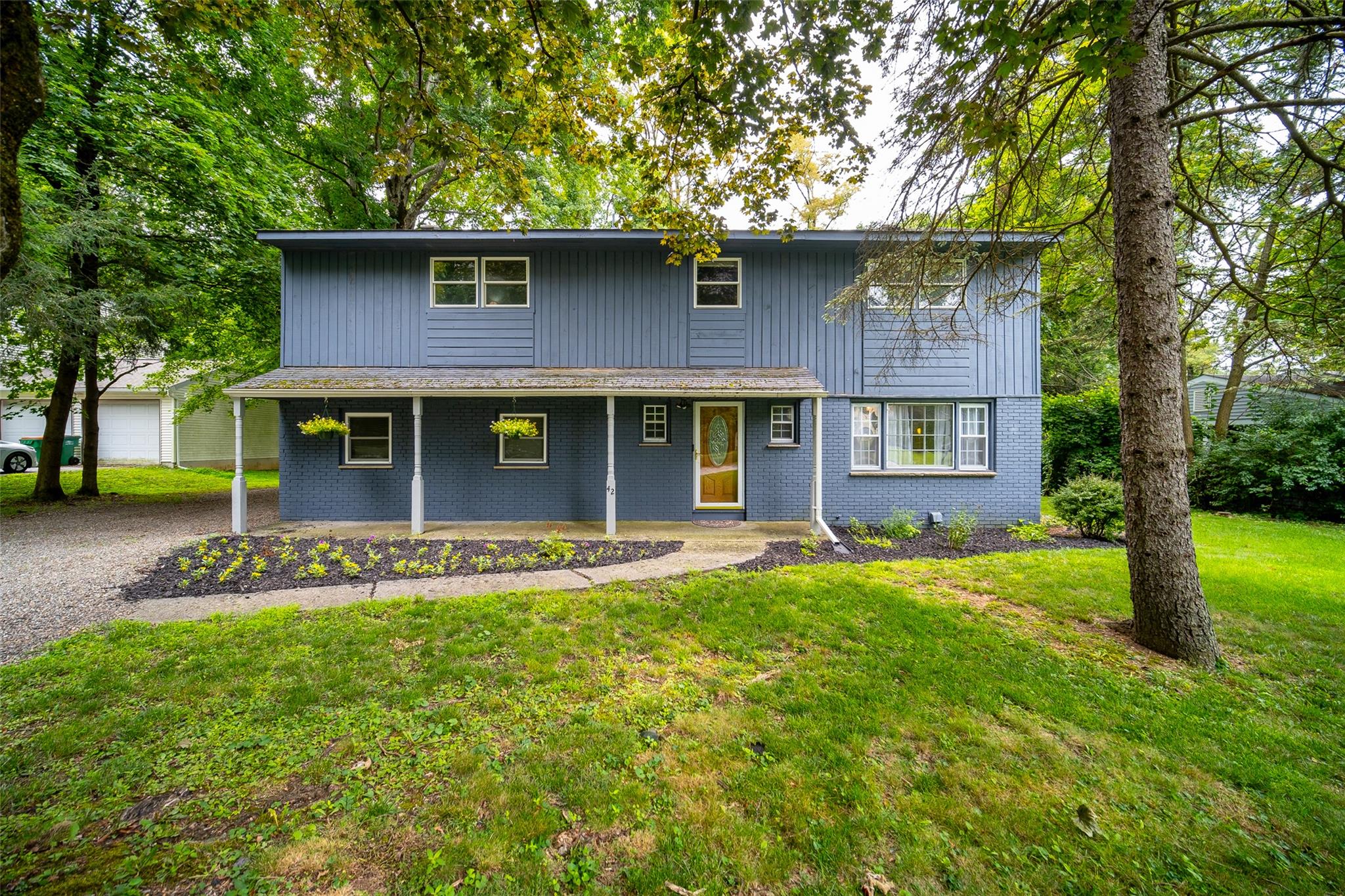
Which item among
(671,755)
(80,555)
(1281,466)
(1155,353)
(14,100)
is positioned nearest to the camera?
(14,100)

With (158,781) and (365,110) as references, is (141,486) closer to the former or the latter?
(365,110)


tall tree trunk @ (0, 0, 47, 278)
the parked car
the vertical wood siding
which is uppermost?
the vertical wood siding

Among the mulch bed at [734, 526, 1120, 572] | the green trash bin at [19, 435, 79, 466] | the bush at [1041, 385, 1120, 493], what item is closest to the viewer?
the mulch bed at [734, 526, 1120, 572]

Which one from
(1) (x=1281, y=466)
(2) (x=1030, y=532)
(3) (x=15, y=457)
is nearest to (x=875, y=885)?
(2) (x=1030, y=532)

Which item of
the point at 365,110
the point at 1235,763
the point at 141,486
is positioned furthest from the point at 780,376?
the point at 141,486

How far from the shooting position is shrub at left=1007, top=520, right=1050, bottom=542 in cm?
774

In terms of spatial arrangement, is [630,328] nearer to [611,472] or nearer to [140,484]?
[611,472]

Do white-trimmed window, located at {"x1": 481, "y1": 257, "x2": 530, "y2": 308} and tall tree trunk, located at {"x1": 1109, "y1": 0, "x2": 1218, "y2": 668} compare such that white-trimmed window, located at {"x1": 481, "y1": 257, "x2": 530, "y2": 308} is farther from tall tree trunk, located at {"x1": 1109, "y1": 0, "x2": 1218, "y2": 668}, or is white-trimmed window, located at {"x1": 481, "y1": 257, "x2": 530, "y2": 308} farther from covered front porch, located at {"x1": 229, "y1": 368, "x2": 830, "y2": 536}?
tall tree trunk, located at {"x1": 1109, "y1": 0, "x2": 1218, "y2": 668}

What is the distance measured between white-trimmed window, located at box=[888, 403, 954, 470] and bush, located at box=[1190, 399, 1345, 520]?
22.3ft

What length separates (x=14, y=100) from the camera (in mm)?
2090

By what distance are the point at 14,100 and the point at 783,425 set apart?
27.9 feet

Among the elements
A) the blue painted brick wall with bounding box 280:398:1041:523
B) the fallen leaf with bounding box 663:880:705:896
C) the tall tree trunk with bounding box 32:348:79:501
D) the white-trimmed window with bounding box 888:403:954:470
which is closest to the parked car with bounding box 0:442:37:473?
the tall tree trunk with bounding box 32:348:79:501

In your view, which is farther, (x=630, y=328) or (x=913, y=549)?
(x=630, y=328)

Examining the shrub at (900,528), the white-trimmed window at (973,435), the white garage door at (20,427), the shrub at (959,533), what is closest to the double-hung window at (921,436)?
the white-trimmed window at (973,435)
